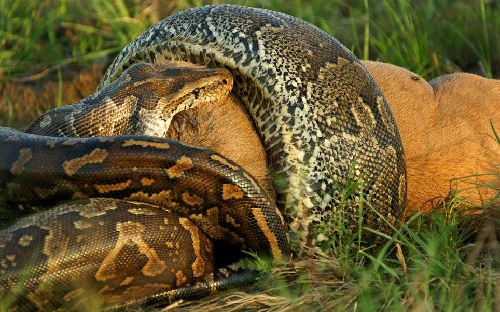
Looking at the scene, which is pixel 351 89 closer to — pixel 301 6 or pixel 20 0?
pixel 301 6

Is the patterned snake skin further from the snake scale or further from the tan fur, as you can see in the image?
the tan fur

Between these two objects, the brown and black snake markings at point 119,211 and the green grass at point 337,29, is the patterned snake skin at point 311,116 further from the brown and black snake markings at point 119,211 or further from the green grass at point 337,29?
the green grass at point 337,29

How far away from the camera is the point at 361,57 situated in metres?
8.92

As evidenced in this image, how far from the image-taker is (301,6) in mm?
10086

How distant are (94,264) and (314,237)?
148 centimetres

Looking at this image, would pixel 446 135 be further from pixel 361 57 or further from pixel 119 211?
pixel 361 57

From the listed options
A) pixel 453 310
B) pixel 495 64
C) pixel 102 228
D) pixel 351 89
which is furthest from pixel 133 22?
pixel 453 310

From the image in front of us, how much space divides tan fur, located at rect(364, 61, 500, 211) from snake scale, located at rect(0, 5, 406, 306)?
298 mm

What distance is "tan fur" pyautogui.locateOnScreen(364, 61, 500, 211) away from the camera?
19.7 ft

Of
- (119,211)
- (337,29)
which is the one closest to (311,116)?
(119,211)

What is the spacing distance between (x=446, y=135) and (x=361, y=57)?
9.77ft

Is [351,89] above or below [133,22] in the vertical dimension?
below

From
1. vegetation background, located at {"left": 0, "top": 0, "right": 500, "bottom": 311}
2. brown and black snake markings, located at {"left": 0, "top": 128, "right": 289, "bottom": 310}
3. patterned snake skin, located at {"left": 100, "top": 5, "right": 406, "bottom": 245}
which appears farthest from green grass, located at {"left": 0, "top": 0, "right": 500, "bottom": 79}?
brown and black snake markings, located at {"left": 0, "top": 128, "right": 289, "bottom": 310}

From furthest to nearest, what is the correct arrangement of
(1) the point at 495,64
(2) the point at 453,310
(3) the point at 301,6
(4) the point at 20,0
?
(4) the point at 20,0 < (3) the point at 301,6 < (1) the point at 495,64 < (2) the point at 453,310
